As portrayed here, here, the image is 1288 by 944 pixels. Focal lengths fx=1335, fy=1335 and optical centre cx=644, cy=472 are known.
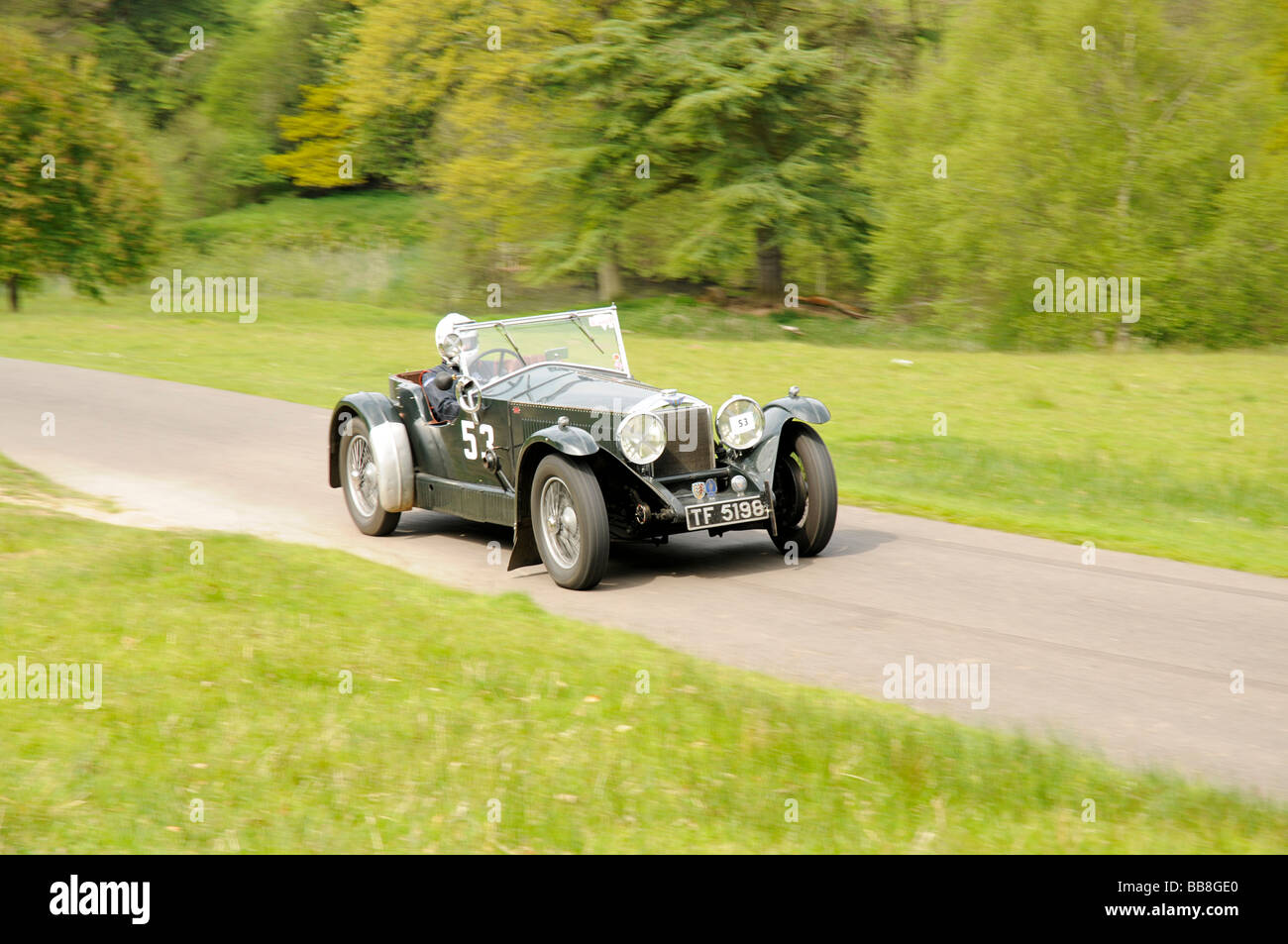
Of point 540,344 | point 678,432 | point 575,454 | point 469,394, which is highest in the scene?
point 540,344

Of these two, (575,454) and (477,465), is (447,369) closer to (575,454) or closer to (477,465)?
(477,465)

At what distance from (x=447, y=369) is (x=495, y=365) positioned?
43 cm

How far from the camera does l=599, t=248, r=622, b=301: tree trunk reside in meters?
39.6

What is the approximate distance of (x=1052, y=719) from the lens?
21.0 feet

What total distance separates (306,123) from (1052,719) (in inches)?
2625

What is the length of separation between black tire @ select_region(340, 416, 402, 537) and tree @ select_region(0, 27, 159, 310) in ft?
97.4

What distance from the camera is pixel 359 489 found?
11.3 metres

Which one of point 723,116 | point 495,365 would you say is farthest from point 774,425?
point 723,116

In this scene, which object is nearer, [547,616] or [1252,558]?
[547,616]

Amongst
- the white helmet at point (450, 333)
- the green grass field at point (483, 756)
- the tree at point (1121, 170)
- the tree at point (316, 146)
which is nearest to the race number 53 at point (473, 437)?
the white helmet at point (450, 333)

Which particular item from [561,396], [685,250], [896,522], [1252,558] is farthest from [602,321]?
[685,250]

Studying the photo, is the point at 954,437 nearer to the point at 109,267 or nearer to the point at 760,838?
the point at 760,838

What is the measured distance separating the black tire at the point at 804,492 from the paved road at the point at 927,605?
0.22 m

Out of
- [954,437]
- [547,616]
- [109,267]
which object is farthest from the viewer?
[109,267]
